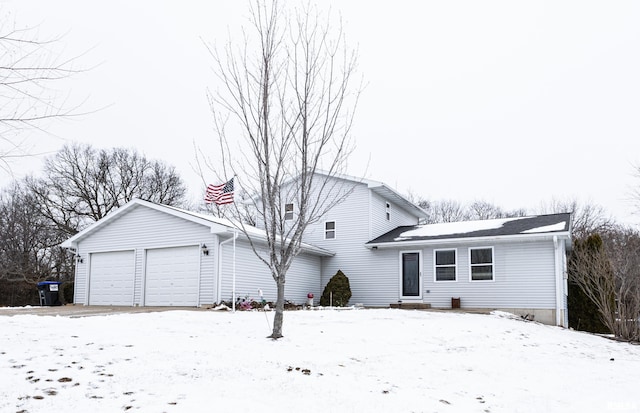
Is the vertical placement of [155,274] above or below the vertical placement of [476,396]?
above

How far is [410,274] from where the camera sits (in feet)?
63.6

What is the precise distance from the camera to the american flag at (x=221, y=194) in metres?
13.9

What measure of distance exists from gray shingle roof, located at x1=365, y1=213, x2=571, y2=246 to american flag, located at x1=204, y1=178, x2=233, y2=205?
726cm

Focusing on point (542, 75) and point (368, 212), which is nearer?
point (368, 212)

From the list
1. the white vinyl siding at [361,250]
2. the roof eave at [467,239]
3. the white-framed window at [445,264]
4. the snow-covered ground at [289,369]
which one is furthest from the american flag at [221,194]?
the white-framed window at [445,264]

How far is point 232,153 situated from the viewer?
8.95m

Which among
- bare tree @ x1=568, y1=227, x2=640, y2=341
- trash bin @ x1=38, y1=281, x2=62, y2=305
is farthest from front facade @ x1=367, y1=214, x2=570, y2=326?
trash bin @ x1=38, y1=281, x2=62, y2=305

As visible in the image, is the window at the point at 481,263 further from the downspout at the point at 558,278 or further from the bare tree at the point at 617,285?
the bare tree at the point at 617,285

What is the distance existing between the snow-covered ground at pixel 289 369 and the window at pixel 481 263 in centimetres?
646

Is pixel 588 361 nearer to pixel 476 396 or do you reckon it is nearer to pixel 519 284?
pixel 476 396

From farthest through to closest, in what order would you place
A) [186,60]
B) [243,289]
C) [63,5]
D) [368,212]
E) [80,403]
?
[368,212], [243,289], [186,60], [63,5], [80,403]

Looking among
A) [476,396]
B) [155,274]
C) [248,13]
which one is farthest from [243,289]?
[476,396]

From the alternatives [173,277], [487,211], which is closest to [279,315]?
[173,277]

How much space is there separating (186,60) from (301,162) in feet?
11.8
